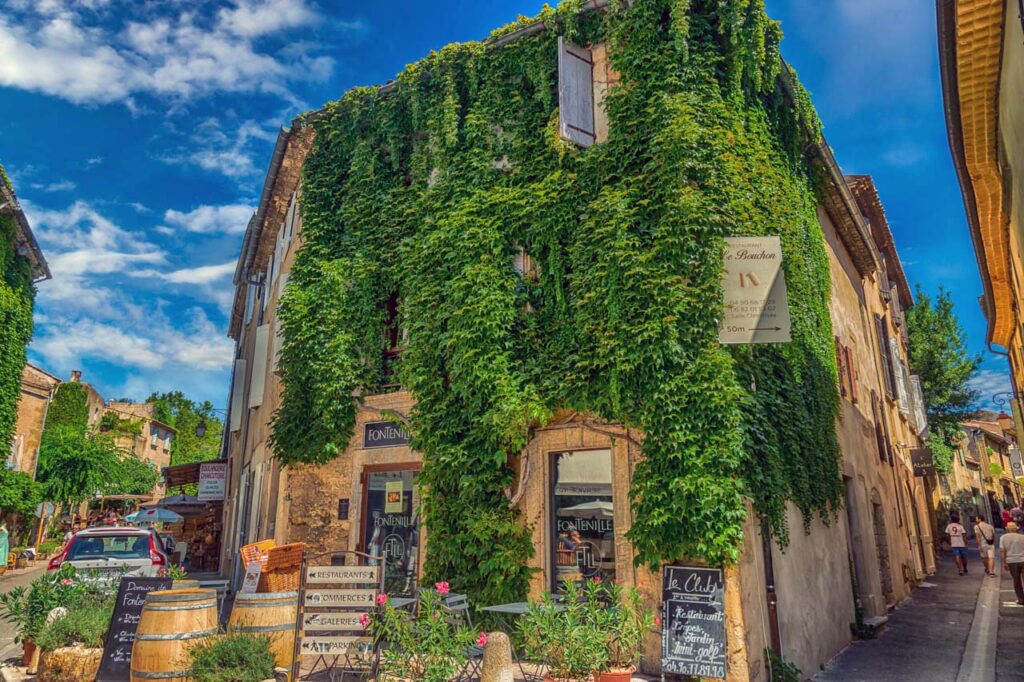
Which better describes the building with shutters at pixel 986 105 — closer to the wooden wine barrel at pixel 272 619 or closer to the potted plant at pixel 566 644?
the potted plant at pixel 566 644

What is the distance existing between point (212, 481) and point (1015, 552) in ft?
60.7

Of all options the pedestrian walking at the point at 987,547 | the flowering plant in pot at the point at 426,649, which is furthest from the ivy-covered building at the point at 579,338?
the pedestrian walking at the point at 987,547

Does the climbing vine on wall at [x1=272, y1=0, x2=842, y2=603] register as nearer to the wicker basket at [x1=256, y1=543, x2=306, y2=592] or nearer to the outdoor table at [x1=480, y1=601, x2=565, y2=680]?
the outdoor table at [x1=480, y1=601, x2=565, y2=680]

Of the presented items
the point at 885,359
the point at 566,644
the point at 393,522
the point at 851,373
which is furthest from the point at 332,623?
the point at 885,359

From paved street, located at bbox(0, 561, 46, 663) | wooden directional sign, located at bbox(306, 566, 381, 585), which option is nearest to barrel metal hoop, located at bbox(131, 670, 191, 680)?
wooden directional sign, located at bbox(306, 566, 381, 585)

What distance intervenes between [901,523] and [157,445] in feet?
181

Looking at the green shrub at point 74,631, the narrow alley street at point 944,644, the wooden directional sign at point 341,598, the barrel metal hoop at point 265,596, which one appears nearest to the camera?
the wooden directional sign at point 341,598

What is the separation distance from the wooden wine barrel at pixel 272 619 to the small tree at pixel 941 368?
23.1 m

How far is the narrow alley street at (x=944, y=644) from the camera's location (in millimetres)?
7414

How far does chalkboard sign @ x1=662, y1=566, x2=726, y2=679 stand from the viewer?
6117 millimetres

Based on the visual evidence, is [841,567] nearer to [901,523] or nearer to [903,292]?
[901,523]

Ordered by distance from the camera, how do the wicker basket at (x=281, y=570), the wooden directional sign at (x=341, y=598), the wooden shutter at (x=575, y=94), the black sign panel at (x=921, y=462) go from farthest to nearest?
the black sign panel at (x=921, y=462) < the wooden shutter at (x=575, y=94) < the wicker basket at (x=281, y=570) < the wooden directional sign at (x=341, y=598)

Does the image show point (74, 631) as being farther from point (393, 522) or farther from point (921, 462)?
point (921, 462)

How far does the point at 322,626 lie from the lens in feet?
18.4
